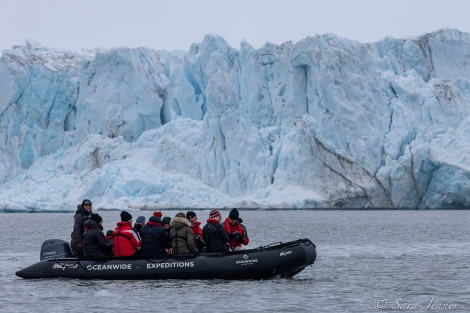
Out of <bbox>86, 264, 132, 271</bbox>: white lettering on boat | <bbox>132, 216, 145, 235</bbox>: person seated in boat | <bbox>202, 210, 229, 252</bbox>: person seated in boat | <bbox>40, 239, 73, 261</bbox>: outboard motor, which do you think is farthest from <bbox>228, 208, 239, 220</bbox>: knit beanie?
<bbox>40, 239, 73, 261</bbox>: outboard motor

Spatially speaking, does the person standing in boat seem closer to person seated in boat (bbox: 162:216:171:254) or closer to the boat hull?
the boat hull

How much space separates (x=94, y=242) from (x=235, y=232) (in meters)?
2.68

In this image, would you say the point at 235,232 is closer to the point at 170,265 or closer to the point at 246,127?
the point at 170,265

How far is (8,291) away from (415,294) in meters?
7.25

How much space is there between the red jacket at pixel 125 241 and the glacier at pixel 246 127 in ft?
98.3

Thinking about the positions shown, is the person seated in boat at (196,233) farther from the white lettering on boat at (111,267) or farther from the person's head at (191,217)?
the white lettering on boat at (111,267)

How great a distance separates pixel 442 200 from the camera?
4597cm

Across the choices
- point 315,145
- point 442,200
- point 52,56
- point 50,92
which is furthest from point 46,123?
point 442,200

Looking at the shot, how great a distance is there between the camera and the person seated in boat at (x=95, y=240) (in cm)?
1474

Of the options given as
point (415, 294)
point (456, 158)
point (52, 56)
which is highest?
point (52, 56)

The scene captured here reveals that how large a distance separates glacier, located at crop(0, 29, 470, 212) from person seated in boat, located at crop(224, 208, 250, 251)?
29474 millimetres

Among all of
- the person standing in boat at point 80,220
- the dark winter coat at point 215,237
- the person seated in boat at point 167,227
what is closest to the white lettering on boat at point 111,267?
the person standing in boat at point 80,220

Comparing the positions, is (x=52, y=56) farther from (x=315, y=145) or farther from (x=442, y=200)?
(x=442, y=200)

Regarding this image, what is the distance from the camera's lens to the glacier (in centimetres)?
4591
